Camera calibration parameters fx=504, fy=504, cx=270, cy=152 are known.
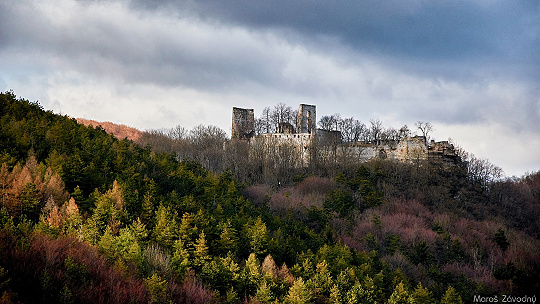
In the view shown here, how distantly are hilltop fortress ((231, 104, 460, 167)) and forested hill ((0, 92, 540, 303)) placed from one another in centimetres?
536

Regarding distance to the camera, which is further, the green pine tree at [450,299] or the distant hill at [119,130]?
the distant hill at [119,130]

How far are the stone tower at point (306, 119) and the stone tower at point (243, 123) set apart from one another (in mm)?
5644

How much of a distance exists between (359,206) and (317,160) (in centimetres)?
885

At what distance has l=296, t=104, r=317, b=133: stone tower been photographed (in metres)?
55.4

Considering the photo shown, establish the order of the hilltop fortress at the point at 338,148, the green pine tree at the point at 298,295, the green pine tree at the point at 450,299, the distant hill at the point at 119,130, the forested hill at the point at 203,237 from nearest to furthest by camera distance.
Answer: the forested hill at the point at 203,237, the green pine tree at the point at 298,295, the green pine tree at the point at 450,299, the hilltop fortress at the point at 338,148, the distant hill at the point at 119,130

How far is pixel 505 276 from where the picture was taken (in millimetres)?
32969

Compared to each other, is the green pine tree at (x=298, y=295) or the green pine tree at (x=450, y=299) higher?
the green pine tree at (x=298, y=295)

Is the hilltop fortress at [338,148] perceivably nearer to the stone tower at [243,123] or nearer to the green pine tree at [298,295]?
the stone tower at [243,123]

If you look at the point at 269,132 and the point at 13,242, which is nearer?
the point at 13,242

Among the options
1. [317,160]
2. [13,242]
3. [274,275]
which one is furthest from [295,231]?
[317,160]

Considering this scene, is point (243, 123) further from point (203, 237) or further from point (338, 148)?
point (203, 237)

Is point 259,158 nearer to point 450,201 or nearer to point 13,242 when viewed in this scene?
point 450,201

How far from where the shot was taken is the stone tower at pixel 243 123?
5760cm

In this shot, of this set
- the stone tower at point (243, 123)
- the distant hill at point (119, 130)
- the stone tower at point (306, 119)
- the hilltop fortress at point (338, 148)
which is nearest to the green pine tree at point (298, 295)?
the hilltop fortress at point (338, 148)
